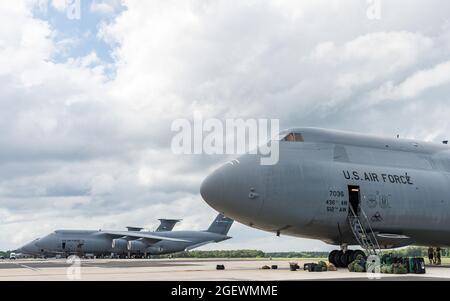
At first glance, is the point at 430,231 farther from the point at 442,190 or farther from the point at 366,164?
the point at 366,164

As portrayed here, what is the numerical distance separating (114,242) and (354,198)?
41202 mm

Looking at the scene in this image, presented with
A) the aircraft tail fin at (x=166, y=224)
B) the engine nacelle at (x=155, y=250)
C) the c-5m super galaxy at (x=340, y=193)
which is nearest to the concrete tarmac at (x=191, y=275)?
the c-5m super galaxy at (x=340, y=193)

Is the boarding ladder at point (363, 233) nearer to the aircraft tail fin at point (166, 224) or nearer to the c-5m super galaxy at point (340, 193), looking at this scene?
the c-5m super galaxy at point (340, 193)

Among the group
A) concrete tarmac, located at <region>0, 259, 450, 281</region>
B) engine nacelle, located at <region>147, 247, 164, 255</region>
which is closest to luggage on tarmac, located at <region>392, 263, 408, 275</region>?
concrete tarmac, located at <region>0, 259, 450, 281</region>

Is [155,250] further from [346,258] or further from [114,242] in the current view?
[346,258]

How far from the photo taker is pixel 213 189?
2327cm

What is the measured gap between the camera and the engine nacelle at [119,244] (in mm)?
61241

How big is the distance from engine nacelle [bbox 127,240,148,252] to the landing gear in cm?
3855

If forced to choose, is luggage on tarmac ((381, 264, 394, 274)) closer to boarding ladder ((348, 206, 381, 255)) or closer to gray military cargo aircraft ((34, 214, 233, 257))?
boarding ladder ((348, 206, 381, 255))
